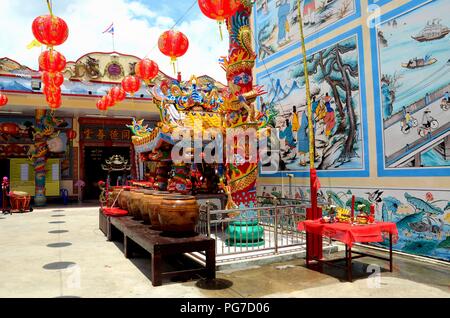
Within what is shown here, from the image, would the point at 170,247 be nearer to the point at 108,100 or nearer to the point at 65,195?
the point at 108,100

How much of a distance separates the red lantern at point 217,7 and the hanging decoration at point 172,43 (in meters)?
2.50

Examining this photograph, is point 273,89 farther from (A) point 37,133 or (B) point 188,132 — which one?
(A) point 37,133

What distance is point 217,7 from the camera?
575 cm

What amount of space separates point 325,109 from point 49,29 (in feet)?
22.4

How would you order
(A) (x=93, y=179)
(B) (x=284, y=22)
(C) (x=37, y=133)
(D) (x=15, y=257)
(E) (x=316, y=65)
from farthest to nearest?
(A) (x=93, y=179)
(C) (x=37, y=133)
(B) (x=284, y=22)
(E) (x=316, y=65)
(D) (x=15, y=257)

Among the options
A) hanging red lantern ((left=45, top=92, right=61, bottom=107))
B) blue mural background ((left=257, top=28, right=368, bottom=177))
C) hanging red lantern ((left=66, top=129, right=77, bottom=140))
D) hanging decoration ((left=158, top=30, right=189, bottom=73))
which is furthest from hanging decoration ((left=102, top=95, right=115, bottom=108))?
blue mural background ((left=257, top=28, right=368, bottom=177))

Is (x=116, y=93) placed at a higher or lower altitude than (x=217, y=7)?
higher

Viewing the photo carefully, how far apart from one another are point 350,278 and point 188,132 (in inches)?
192

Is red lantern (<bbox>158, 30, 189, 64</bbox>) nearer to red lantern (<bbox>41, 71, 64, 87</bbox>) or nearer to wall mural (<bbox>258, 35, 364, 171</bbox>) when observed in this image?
wall mural (<bbox>258, 35, 364, 171</bbox>)

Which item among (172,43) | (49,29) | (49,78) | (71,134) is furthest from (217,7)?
(71,134)

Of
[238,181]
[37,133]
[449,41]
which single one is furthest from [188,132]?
[37,133]

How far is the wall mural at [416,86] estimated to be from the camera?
6.27m

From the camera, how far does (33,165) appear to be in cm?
1770

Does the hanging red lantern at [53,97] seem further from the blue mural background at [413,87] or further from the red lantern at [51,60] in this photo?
the blue mural background at [413,87]
